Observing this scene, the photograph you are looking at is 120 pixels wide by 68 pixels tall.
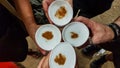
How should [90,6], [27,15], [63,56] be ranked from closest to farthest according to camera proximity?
[63,56] < [27,15] < [90,6]

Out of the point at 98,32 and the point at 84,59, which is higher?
the point at 98,32

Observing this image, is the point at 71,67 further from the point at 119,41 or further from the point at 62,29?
the point at 119,41

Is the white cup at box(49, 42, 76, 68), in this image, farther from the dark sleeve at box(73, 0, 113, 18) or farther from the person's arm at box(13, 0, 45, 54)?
the dark sleeve at box(73, 0, 113, 18)

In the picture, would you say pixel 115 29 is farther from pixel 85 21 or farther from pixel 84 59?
pixel 84 59

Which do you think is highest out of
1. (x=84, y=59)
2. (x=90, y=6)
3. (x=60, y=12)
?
(x=60, y=12)

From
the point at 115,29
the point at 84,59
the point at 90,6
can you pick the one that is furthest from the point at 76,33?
the point at 84,59

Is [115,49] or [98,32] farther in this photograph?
[115,49]

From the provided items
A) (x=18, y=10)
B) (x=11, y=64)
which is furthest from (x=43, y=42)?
(x=11, y=64)
